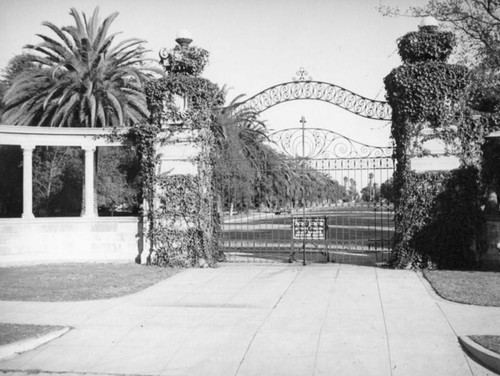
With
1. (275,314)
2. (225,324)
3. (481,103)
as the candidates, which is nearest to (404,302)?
(275,314)

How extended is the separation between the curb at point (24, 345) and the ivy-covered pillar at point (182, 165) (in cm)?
601

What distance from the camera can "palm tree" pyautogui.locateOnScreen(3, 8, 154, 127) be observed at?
21.2m

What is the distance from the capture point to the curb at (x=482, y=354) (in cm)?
528

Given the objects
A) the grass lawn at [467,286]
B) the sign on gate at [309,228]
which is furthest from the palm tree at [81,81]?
the grass lawn at [467,286]

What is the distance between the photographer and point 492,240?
446 inches

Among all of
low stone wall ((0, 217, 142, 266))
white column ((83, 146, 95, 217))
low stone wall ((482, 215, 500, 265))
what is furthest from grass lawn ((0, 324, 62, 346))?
low stone wall ((482, 215, 500, 265))

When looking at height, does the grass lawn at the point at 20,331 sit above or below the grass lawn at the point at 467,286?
below

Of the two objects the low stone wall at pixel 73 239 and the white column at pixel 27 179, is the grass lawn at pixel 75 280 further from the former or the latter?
the white column at pixel 27 179

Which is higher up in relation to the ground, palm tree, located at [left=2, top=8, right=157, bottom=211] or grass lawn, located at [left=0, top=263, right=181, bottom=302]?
palm tree, located at [left=2, top=8, right=157, bottom=211]

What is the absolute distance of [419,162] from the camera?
1158 cm

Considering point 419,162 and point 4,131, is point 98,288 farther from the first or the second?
point 419,162

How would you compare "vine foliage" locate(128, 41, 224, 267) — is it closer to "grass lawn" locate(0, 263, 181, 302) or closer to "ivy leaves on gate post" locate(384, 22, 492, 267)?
"grass lawn" locate(0, 263, 181, 302)

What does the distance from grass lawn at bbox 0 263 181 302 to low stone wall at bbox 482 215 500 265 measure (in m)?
7.01

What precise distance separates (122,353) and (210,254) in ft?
22.0
